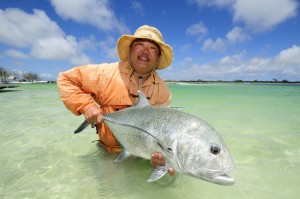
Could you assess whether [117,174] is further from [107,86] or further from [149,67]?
[149,67]

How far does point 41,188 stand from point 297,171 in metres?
3.76

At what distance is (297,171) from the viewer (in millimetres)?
4016

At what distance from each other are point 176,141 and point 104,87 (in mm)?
1888

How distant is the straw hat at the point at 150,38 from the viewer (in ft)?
12.3

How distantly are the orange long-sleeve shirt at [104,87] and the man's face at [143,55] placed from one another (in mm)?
184

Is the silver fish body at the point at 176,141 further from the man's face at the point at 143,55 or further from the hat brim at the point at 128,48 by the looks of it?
the hat brim at the point at 128,48

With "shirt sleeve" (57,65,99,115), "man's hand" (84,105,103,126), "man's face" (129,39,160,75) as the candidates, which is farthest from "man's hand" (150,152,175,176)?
"man's face" (129,39,160,75)

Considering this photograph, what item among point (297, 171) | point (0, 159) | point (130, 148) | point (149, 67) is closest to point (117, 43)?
point (149, 67)

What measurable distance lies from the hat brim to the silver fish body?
3.95ft

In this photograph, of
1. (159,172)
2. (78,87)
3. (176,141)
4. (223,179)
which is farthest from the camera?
(78,87)

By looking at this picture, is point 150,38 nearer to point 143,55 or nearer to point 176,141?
point 143,55

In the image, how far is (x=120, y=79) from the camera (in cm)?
390

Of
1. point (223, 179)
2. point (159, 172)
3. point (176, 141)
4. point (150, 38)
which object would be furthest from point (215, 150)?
point (150, 38)

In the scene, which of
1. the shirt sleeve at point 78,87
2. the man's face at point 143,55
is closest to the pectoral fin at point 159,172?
the shirt sleeve at point 78,87
